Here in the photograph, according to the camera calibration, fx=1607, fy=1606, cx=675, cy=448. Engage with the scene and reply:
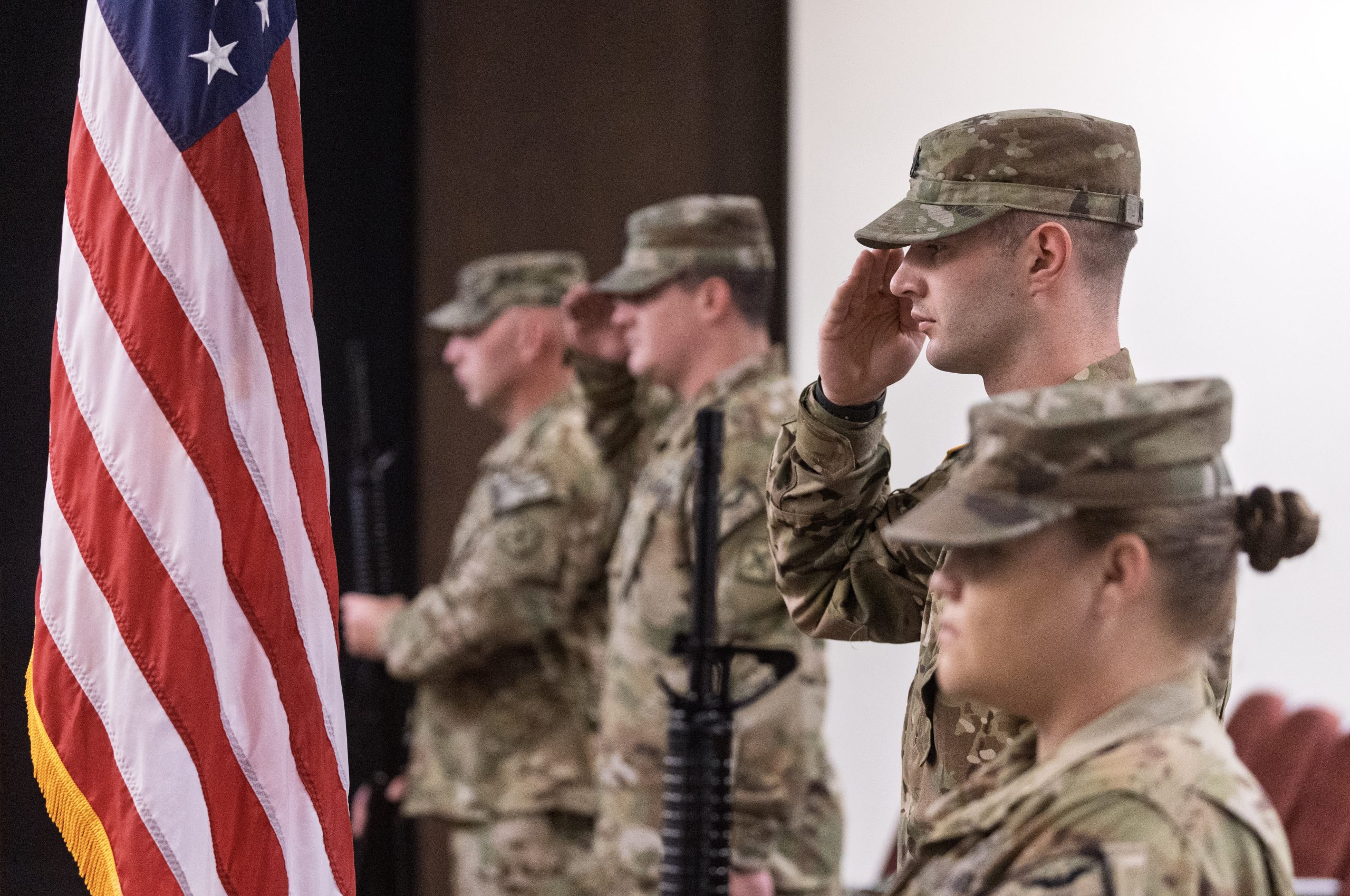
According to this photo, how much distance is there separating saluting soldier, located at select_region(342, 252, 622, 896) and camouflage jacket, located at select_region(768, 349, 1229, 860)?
1696 mm

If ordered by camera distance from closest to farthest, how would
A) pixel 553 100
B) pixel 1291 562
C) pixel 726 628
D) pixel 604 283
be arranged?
pixel 726 628 → pixel 604 283 → pixel 1291 562 → pixel 553 100

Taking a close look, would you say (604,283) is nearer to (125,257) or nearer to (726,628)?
(726,628)

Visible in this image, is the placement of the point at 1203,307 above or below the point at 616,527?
above

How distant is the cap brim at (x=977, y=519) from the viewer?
1013mm

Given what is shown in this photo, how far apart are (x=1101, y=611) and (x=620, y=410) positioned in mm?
2662

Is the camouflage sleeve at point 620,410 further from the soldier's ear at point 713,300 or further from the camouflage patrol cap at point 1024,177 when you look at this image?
the camouflage patrol cap at point 1024,177

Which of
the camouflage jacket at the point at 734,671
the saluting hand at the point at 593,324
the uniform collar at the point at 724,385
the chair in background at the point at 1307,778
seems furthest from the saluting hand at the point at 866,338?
the saluting hand at the point at 593,324

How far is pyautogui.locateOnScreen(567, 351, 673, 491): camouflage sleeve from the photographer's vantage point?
11.8 ft

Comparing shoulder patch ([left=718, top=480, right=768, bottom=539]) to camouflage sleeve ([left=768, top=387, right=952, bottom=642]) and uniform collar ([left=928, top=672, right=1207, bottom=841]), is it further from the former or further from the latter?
uniform collar ([left=928, top=672, right=1207, bottom=841])

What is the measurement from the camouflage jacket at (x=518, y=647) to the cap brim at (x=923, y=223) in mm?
1964

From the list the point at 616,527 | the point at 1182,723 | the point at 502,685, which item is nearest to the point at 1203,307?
the point at 616,527

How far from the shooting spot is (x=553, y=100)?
4816 millimetres

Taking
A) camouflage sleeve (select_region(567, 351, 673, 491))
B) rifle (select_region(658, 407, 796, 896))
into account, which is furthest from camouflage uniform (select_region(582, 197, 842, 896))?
camouflage sleeve (select_region(567, 351, 673, 491))

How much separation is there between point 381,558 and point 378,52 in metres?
1.82
